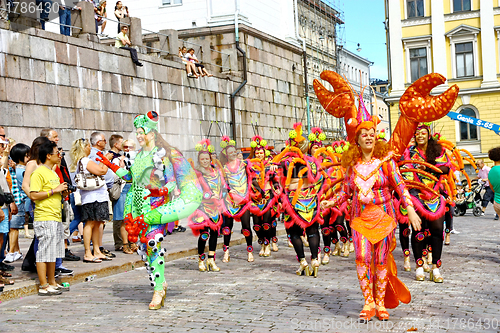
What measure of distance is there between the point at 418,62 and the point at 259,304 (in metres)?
36.3

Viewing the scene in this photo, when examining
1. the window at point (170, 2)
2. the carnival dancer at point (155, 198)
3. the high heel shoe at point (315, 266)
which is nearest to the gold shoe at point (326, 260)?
the high heel shoe at point (315, 266)

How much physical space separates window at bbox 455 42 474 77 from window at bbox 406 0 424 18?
324 centimetres

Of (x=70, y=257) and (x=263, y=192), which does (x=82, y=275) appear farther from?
(x=263, y=192)

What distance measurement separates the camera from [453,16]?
39219mm

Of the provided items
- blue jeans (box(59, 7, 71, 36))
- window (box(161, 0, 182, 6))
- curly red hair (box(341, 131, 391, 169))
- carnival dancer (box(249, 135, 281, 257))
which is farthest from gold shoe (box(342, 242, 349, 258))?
window (box(161, 0, 182, 6))

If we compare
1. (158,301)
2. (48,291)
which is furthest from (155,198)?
(48,291)

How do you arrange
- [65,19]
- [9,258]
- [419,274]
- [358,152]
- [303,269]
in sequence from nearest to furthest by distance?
[358,152] < [419,274] < [303,269] < [9,258] < [65,19]

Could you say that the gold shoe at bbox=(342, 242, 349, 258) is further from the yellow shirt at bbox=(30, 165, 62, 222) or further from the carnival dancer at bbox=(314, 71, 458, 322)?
the yellow shirt at bbox=(30, 165, 62, 222)

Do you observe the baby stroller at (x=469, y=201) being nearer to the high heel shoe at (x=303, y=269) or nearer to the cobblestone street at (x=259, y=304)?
the cobblestone street at (x=259, y=304)

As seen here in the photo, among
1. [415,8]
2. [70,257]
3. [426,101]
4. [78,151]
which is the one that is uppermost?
[415,8]

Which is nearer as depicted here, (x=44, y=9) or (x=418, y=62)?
(x=44, y=9)

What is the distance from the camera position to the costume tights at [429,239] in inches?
314

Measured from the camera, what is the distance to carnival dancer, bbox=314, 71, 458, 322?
5777mm

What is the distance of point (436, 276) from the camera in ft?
25.4
